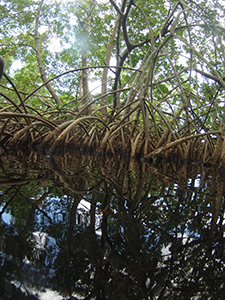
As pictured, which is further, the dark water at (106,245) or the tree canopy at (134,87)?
the tree canopy at (134,87)

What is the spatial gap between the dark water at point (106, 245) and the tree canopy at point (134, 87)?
6.02 ft

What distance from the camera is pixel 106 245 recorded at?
0.67 meters

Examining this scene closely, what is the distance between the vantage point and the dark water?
48 centimetres

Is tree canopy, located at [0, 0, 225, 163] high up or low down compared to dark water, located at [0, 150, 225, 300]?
up

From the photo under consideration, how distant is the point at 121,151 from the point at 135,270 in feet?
13.3

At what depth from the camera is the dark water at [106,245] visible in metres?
0.48

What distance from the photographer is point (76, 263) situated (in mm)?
548

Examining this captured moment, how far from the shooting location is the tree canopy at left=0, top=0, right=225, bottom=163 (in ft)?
11.0

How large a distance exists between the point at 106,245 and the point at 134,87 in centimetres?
374

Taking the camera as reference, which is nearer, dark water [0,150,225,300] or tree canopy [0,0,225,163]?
dark water [0,150,225,300]

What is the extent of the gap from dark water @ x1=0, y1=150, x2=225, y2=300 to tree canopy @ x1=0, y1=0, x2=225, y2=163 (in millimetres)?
1834

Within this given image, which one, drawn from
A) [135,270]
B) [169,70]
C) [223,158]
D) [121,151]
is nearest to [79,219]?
[135,270]

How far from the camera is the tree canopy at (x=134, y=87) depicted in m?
3.37

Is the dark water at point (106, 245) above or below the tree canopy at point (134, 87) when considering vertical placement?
below
